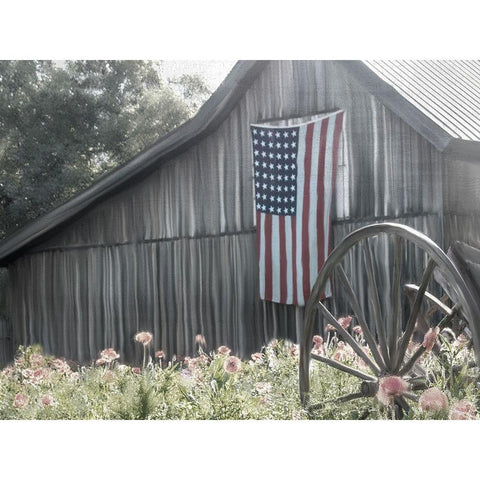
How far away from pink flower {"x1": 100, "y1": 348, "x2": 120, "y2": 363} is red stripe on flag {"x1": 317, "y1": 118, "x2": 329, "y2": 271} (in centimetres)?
160

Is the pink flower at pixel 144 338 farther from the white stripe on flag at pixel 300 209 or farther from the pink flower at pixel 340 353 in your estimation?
the pink flower at pixel 340 353

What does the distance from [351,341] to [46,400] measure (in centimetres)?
215

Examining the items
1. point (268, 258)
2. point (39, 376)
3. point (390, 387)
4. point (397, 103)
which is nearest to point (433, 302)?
point (390, 387)

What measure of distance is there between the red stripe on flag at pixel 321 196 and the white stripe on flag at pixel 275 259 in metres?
0.31

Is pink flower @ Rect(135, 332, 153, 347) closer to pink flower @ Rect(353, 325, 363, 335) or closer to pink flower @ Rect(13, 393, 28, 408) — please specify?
pink flower @ Rect(13, 393, 28, 408)

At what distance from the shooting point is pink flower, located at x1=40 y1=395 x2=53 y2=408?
5.62 meters
